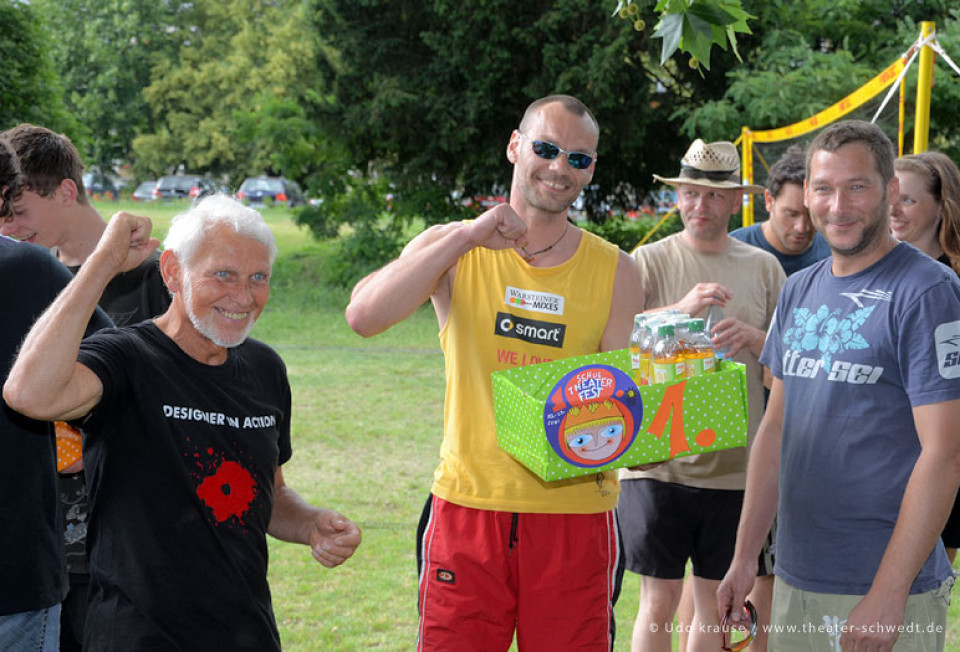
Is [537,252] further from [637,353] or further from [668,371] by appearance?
[668,371]

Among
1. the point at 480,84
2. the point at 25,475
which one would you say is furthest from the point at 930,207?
the point at 480,84

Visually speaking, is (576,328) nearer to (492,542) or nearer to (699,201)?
(492,542)

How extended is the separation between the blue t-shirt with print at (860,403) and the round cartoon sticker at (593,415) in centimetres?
61

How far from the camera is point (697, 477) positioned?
15.5 feet

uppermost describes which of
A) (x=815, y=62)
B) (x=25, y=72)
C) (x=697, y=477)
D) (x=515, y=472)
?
(x=815, y=62)

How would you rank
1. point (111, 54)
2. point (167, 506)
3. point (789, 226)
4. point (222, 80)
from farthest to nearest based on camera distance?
1. point (111, 54)
2. point (222, 80)
3. point (789, 226)
4. point (167, 506)

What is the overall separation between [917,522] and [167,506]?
210 centimetres

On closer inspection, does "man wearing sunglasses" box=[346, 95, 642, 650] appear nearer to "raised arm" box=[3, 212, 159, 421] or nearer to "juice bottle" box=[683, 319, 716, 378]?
"juice bottle" box=[683, 319, 716, 378]

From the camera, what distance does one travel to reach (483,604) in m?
3.54

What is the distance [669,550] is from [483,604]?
1.49 m

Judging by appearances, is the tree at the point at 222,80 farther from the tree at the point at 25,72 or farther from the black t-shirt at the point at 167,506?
the black t-shirt at the point at 167,506

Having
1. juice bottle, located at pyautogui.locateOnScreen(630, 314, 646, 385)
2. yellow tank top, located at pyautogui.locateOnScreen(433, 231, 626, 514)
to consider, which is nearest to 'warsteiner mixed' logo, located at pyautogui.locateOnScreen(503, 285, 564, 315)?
yellow tank top, located at pyautogui.locateOnScreen(433, 231, 626, 514)

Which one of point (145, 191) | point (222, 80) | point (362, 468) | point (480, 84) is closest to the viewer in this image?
point (362, 468)

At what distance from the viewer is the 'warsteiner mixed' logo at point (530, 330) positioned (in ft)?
11.6
